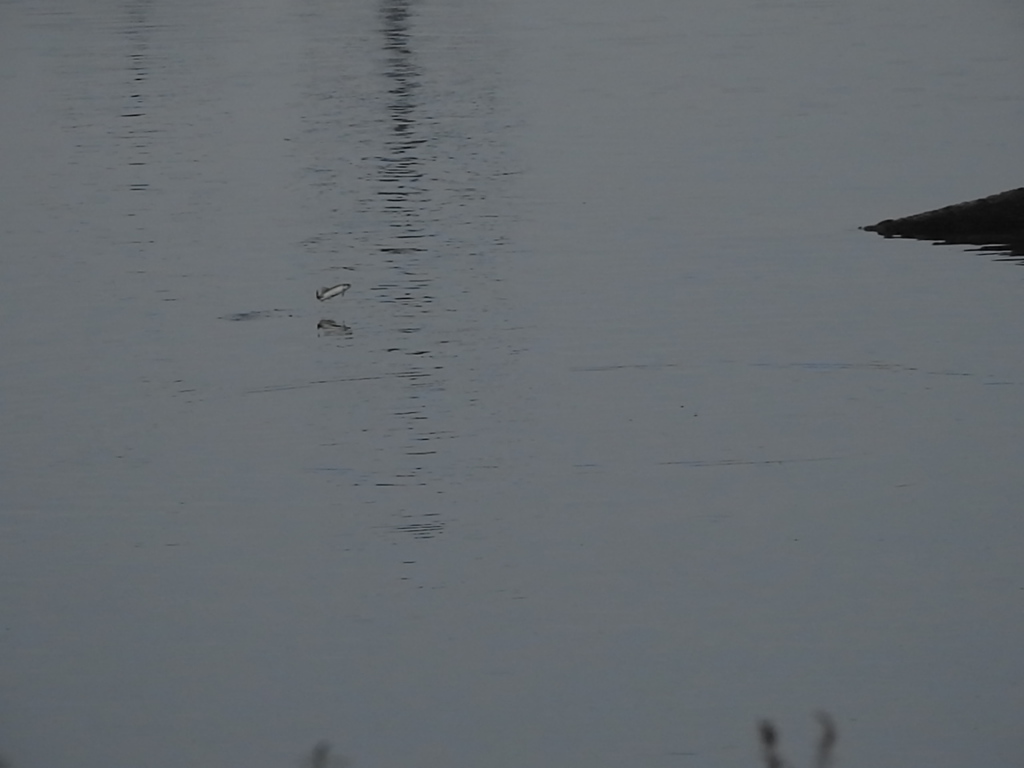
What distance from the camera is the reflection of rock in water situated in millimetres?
19719

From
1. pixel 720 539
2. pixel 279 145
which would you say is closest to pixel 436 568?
pixel 720 539

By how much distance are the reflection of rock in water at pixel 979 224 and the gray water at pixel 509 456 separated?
647 millimetres

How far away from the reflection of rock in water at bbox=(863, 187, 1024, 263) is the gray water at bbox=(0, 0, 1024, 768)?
65 cm

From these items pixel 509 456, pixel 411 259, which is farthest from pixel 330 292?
pixel 509 456

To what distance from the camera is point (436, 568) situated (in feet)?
34.8

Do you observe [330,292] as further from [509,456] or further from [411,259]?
[509,456]

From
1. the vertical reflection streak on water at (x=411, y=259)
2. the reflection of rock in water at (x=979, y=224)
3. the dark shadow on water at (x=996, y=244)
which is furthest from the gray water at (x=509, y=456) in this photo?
the reflection of rock in water at (x=979, y=224)

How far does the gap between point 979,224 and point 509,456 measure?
8.78 meters

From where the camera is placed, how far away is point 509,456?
41.8ft

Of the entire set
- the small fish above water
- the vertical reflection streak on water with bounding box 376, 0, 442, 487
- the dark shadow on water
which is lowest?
the vertical reflection streak on water with bounding box 376, 0, 442, 487

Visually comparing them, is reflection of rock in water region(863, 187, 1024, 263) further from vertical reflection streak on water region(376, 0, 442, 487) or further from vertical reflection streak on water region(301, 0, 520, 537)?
vertical reflection streak on water region(376, 0, 442, 487)

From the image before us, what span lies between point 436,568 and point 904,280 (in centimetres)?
872

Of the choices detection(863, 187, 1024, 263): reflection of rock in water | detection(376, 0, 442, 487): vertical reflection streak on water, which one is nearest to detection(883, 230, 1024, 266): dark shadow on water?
detection(863, 187, 1024, 263): reflection of rock in water

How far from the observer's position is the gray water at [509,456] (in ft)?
29.2
